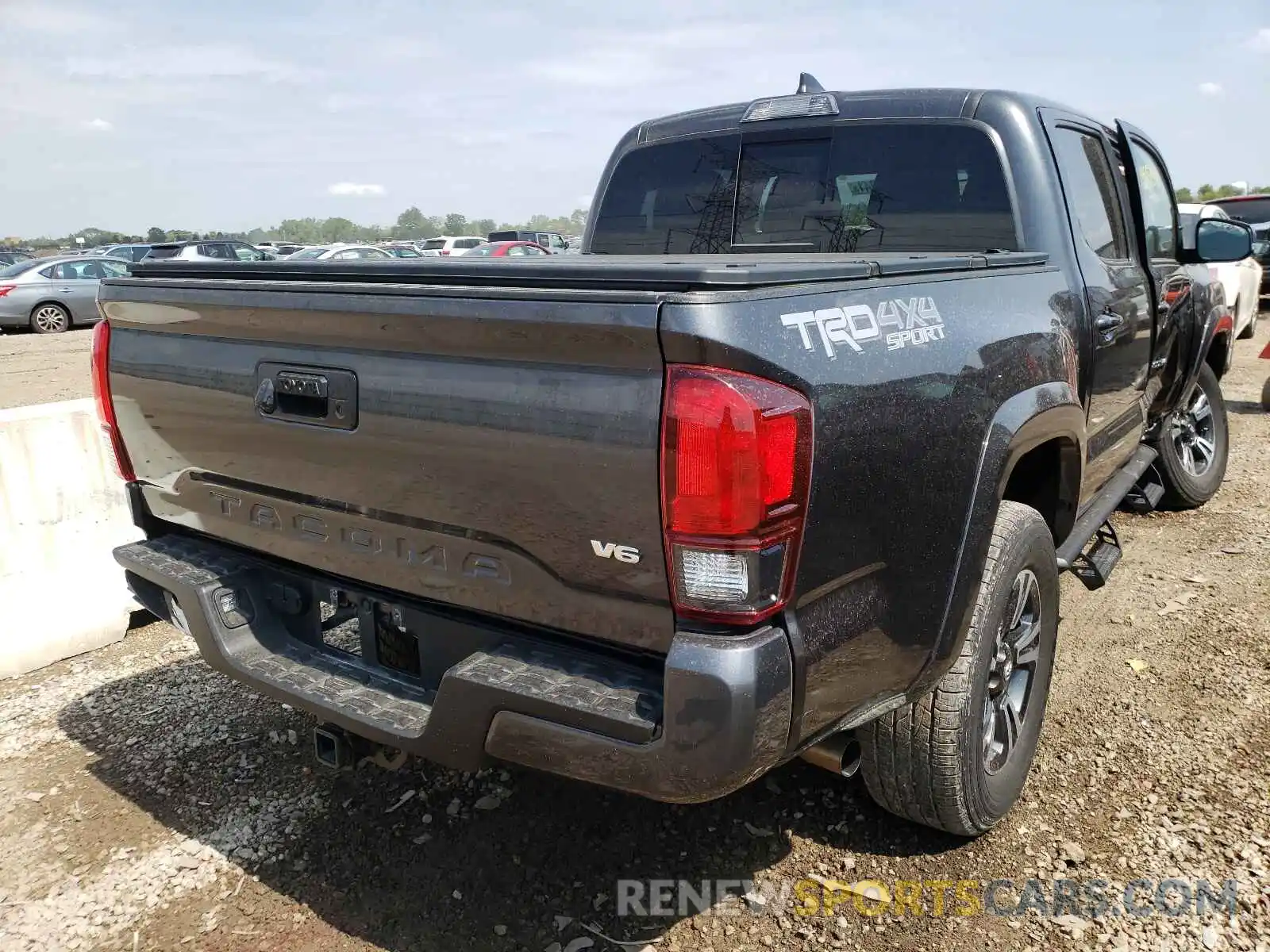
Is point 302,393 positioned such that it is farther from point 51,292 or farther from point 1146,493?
point 51,292

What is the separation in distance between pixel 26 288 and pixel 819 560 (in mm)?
19379

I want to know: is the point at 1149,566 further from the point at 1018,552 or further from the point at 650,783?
the point at 650,783

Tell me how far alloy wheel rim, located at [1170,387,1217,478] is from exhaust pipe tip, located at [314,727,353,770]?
4.83 m

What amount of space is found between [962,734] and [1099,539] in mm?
2090

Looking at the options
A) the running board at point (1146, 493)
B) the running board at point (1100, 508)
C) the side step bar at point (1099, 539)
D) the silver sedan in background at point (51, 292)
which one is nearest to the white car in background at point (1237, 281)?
the running board at point (1146, 493)

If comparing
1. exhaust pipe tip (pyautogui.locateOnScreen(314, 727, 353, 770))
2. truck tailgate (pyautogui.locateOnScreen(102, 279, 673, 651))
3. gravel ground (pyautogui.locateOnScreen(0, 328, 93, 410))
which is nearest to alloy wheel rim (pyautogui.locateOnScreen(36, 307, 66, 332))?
gravel ground (pyautogui.locateOnScreen(0, 328, 93, 410))

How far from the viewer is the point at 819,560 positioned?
1.90m

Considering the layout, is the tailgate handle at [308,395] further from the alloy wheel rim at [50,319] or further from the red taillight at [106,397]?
the alloy wheel rim at [50,319]

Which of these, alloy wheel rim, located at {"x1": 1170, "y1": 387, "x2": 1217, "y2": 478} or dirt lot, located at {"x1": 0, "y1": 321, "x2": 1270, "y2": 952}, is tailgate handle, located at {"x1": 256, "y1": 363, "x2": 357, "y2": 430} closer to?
dirt lot, located at {"x1": 0, "y1": 321, "x2": 1270, "y2": 952}

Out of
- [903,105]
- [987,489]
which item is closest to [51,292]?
[903,105]

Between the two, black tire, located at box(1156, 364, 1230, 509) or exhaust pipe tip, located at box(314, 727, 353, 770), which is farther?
black tire, located at box(1156, 364, 1230, 509)

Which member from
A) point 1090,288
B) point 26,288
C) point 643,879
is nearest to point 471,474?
point 643,879

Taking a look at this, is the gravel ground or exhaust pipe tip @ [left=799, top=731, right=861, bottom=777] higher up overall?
exhaust pipe tip @ [left=799, top=731, right=861, bottom=777]

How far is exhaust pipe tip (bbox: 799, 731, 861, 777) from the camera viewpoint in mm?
2375
